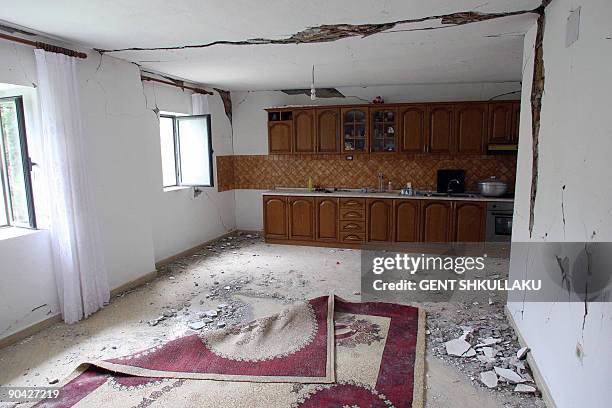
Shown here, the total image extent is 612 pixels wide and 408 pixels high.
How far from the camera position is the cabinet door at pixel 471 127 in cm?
506

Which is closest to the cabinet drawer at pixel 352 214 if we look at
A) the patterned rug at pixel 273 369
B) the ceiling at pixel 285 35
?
the ceiling at pixel 285 35

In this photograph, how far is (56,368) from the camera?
260 centimetres

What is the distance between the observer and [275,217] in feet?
19.1

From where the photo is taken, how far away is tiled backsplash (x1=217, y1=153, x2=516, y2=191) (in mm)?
5453

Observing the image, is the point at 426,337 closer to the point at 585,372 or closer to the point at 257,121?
the point at 585,372

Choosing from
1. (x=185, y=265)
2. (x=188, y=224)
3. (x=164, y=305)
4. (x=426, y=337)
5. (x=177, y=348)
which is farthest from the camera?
(x=188, y=224)

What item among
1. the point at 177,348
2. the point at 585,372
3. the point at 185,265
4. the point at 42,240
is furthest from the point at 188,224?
the point at 585,372

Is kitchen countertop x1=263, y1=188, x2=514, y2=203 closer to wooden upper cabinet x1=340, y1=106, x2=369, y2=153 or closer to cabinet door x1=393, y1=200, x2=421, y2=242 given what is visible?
cabinet door x1=393, y1=200, x2=421, y2=242

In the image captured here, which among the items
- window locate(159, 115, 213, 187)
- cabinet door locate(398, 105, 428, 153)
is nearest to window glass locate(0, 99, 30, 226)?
window locate(159, 115, 213, 187)

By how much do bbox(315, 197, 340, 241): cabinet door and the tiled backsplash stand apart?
0.57m

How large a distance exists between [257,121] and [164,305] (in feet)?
11.5

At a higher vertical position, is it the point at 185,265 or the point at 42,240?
the point at 42,240

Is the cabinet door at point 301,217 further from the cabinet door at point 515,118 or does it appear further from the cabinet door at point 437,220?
the cabinet door at point 515,118

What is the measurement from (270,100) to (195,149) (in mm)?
1664
